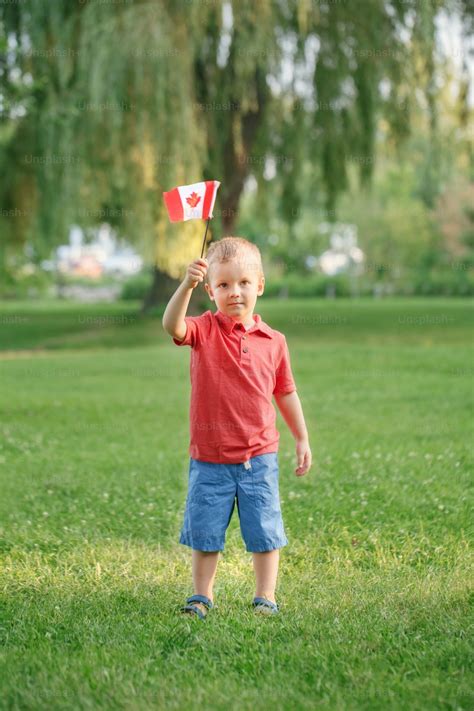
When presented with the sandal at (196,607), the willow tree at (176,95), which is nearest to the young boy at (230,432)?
the sandal at (196,607)

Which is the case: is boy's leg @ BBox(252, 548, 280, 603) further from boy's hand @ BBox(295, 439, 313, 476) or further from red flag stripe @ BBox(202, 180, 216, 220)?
red flag stripe @ BBox(202, 180, 216, 220)

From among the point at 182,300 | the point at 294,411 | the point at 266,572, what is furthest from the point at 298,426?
the point at 182,300

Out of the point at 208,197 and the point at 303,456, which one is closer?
the point at 208,197

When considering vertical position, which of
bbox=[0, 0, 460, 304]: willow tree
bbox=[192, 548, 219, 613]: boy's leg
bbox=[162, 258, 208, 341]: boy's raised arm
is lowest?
bbox=[192, 548, 219, 613]: boy's leg

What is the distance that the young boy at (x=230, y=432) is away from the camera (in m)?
4.11

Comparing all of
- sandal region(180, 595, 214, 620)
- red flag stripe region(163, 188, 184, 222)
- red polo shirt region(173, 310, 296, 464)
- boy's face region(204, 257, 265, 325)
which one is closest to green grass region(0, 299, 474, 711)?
sandal region(180, 595, 214, 620)

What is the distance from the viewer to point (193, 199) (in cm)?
415

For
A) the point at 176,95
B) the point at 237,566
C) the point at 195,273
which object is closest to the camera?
the point at 195,273

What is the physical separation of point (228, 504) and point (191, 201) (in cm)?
134

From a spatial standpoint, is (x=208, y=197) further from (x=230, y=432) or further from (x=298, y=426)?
(x=298, y=426)

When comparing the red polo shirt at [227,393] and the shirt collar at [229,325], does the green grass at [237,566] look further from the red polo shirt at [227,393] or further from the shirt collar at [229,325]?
the shirt collar at [229,325]

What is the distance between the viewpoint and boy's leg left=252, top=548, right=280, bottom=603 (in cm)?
421

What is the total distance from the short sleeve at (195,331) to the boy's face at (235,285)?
10 cm

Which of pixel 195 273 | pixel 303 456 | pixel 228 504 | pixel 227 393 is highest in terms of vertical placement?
pixel 195 273
